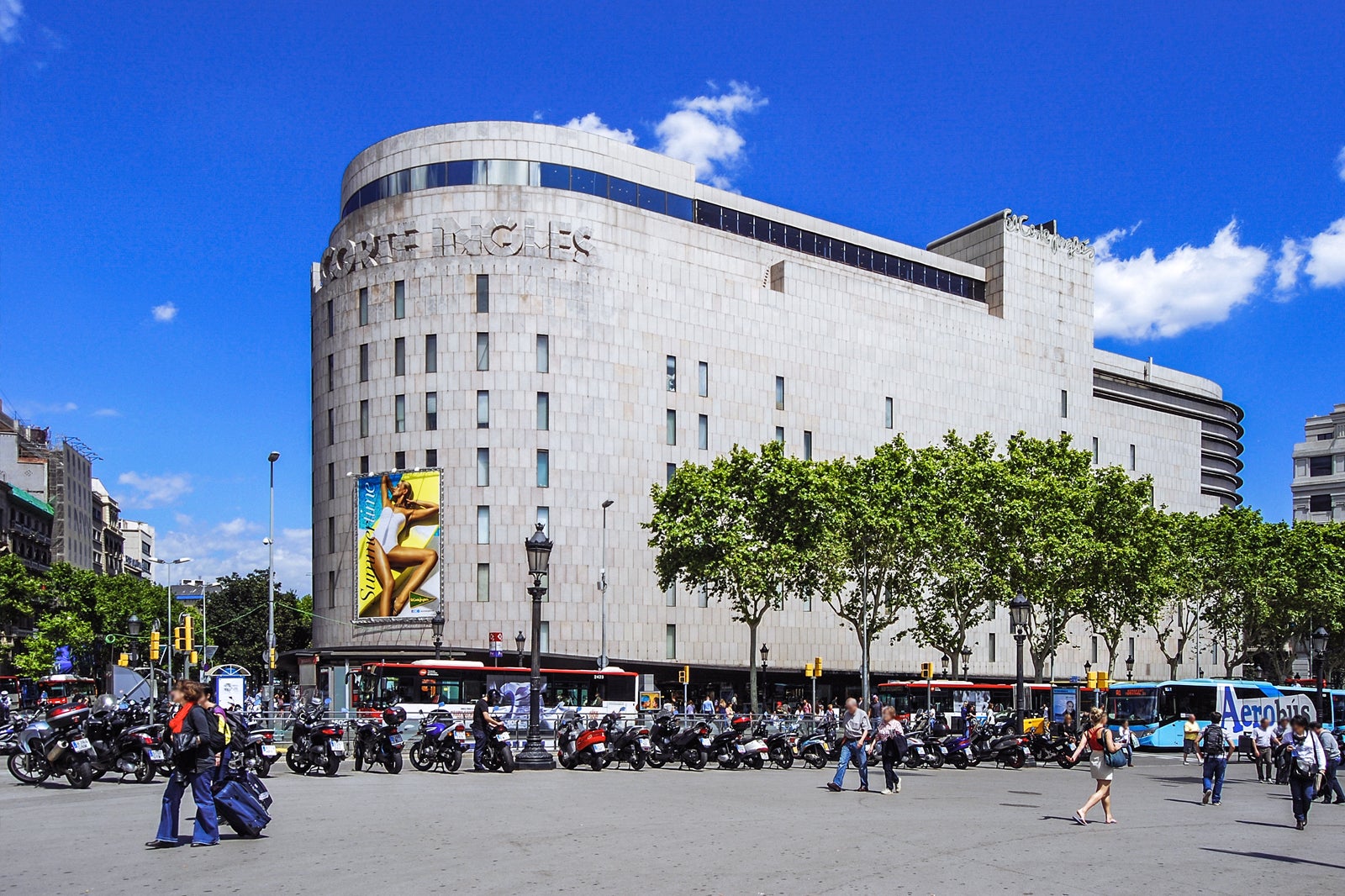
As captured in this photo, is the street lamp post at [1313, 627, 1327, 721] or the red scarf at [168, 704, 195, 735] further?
the street lamp post at [1313, 627, 1327, 721]

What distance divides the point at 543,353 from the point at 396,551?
13.2 metres

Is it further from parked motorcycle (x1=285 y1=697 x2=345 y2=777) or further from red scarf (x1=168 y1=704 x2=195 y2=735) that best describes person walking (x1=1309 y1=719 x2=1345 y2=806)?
parked motorcycle (x1=285 y1=697 x2=345 y2=777)

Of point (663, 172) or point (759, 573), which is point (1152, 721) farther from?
point (663, 172)

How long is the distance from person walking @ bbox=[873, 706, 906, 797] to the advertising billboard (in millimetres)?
44508

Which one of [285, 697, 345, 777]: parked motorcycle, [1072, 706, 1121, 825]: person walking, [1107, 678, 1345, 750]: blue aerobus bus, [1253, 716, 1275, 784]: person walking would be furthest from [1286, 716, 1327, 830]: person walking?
[1107, 678, 1345, 750]: blue aerobus bus

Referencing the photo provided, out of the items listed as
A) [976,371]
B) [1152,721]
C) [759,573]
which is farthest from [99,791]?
[976,371]

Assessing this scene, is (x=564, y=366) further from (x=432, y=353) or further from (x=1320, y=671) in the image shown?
(x=1320, y=671)

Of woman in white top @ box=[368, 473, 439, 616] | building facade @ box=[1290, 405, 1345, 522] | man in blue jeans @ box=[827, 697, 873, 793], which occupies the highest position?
building facade @ box=[1290, 405, 1345, 522]

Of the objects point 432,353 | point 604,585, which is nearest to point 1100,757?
point 604,585

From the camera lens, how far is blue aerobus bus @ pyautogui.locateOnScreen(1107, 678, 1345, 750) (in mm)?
47812

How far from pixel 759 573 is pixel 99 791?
114 feet

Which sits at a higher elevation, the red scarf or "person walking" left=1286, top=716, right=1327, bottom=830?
the red scarf

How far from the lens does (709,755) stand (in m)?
30.8

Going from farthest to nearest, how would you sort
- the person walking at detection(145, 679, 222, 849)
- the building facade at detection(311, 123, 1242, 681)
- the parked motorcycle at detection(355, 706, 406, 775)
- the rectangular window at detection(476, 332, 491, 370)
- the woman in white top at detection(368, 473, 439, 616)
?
the rectangular window at detection(476, 332, 491, 370) → the building facade at detection(311, 123, 1242, 681) → the woman in white top at detection(368, 473, 439, 616) → the parked motorcycle at detection(355, 706, 406, 775) → the person walking at detection(145, 679, 222, 849)
